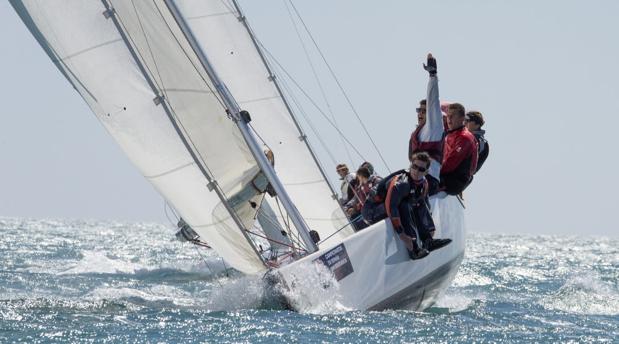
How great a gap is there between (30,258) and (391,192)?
10437 millimetres

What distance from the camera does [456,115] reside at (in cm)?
1150

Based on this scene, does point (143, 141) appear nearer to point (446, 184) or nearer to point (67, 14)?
point (67, 14)

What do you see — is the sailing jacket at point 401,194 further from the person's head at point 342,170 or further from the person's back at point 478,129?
A: the person's head at point 342,170

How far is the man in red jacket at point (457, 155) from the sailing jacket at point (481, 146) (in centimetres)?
28

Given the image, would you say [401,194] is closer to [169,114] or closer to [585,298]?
[169,114]

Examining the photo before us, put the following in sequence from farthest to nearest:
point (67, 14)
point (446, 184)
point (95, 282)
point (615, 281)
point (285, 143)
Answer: point (615, 281), point (95, 282), point (285, 143), point (446, 184), point (67, 14)

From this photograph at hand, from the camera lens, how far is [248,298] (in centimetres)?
1102

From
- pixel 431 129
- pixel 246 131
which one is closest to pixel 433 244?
pixel 431 129

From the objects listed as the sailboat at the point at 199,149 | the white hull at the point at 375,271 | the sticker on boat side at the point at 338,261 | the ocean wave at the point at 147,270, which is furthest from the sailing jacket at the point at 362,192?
the sticker on boat side at the point at 338,261

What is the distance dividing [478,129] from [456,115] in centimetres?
74

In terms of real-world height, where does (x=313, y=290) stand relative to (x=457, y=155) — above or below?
below

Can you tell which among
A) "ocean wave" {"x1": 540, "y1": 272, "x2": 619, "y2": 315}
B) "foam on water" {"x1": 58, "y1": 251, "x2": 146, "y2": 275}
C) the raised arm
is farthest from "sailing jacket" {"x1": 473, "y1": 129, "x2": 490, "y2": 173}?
"foam on water" {"x1": 58, "y1": 251, "x2": 146, "y2": 275}

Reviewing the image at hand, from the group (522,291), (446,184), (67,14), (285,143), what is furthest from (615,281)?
(67,14)

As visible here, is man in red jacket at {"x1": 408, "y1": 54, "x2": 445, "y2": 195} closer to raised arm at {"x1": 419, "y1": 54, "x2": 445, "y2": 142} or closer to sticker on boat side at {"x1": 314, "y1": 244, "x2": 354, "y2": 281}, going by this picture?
raised arm at {"x1": 419, "y1": 54, "x2": 445, "y2": 142}
